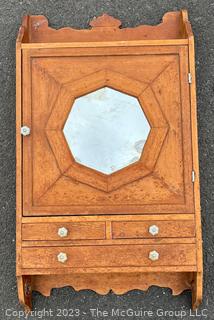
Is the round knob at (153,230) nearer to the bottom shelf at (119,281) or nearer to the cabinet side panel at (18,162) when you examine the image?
the bottom shelf at (119,281)

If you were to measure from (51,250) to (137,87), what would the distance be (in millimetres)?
742

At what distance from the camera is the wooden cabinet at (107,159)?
1700 mm

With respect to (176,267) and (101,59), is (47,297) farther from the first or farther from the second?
(101,59)

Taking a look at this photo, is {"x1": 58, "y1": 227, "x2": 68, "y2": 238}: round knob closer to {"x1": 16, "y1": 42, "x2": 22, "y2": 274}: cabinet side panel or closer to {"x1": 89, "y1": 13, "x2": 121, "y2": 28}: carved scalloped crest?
{"x1": 16, "y1": 42, "x2": 22, "y2": 274}: cabinet side panel

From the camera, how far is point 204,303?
6.34 feet

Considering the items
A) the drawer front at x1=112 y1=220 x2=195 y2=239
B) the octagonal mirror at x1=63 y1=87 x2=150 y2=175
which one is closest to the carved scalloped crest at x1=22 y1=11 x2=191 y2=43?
the octagonal mirror at x1=63 y1=87 x2=150 y2=175

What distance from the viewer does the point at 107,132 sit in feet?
5.66

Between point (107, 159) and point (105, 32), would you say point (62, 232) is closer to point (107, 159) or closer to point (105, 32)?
point (107, 159)

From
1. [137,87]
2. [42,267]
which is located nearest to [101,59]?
[137,87]

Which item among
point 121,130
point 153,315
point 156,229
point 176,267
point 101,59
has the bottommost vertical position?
point 153,315

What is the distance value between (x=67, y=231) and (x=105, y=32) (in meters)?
0.91

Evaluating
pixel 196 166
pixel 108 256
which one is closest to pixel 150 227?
pixel 108 256

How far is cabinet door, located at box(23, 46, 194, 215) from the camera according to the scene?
1.71 m

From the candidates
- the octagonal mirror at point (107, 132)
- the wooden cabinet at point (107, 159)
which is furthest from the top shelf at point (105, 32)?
the octagonal mirror at point (107, 132)
